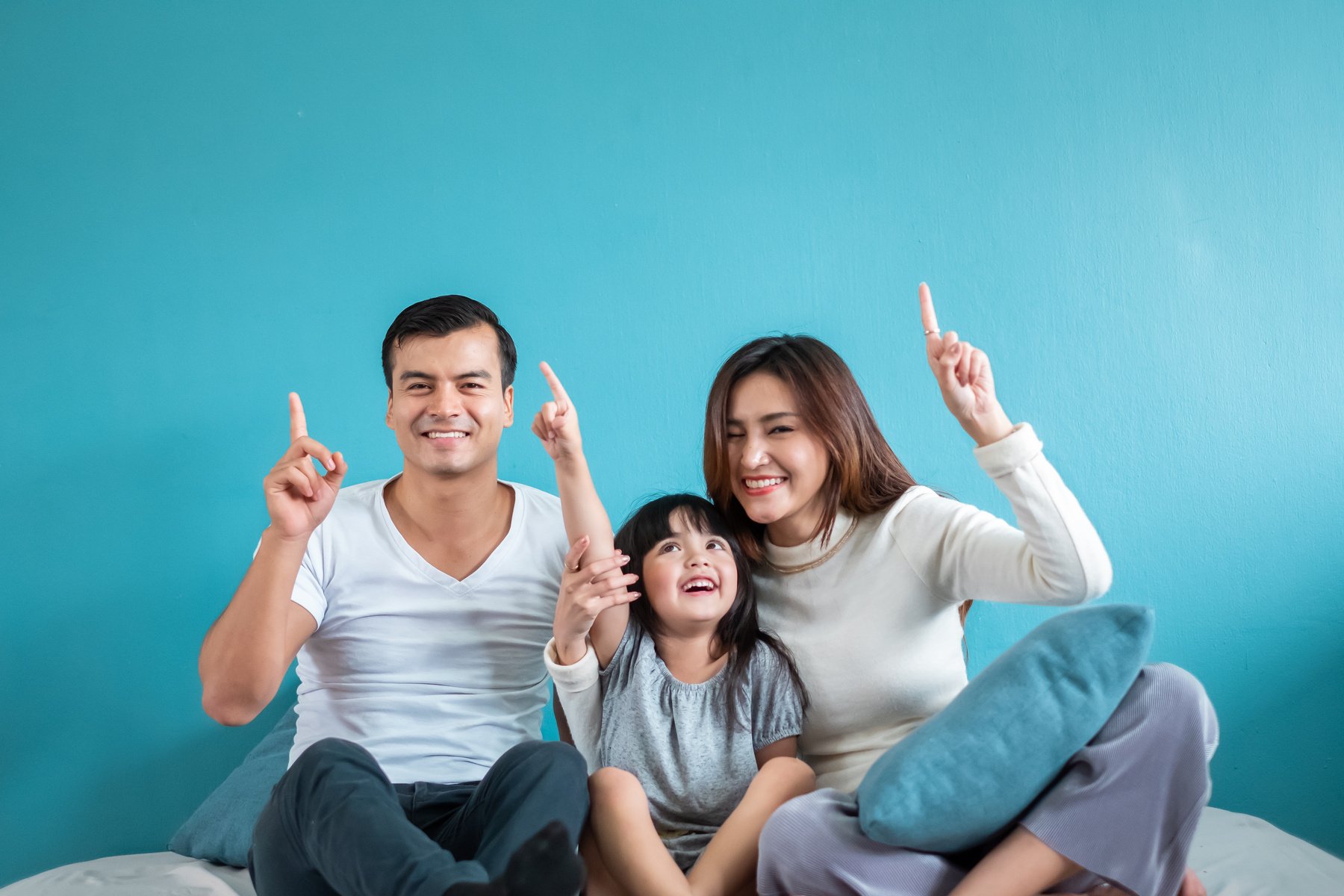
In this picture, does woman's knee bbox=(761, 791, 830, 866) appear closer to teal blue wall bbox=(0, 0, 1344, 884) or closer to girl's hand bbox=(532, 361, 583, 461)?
girl's hand bbox=(532, 361, 583, 461)

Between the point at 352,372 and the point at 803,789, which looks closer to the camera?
the point at 803,789

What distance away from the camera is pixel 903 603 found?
1475 millimetres

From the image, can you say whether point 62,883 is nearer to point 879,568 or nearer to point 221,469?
point 221,469

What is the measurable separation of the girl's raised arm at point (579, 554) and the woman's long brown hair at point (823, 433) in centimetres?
22

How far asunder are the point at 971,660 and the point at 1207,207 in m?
1.02

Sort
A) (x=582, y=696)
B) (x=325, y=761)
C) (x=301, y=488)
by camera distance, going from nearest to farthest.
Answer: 1. (x=325, y=761)
2. (x=301, y=488)
3. (x=582, y=696)

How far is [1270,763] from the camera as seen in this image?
200cm

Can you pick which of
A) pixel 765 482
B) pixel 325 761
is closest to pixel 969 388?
pixel 765 482

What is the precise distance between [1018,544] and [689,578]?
443mm

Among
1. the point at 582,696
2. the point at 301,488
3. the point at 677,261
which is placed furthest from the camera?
the point at 677,261

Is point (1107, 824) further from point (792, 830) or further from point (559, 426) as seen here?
point (559, 426)

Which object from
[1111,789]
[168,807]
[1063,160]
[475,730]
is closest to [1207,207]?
[1063,160]

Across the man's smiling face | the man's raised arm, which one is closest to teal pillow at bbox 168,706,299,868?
the man's raised arm

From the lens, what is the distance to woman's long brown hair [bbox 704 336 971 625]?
1.52 meters
